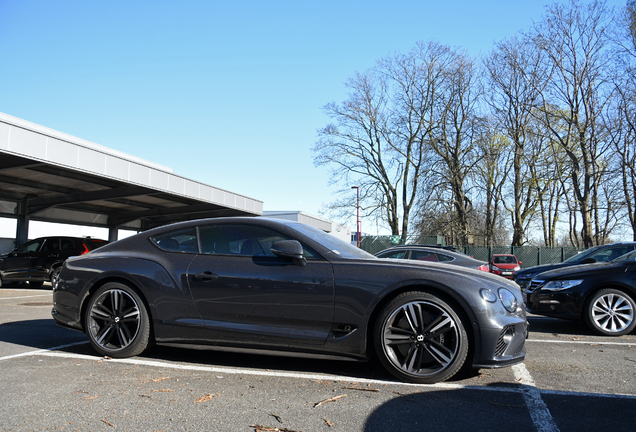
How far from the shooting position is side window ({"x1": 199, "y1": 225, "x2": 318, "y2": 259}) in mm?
4461

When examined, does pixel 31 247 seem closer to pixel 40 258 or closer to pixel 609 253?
pixel 40 258

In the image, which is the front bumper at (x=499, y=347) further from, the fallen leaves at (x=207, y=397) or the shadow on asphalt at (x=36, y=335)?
the shadow on asphalt at (x=36, y=335)

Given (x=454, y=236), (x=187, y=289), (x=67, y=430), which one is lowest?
(x=67, y=430)

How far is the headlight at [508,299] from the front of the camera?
3988mm

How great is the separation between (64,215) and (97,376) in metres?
25.3

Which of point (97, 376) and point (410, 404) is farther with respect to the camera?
point (97, 376)

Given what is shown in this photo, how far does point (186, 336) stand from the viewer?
14.6 ft

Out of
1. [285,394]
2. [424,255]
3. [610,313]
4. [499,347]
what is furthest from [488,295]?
[424,255]

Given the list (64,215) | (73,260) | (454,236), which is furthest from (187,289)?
(454,236)

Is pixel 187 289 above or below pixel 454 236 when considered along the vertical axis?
below

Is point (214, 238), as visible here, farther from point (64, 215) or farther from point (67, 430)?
point (64, 215)

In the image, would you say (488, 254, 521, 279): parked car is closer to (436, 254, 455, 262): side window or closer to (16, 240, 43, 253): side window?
(436, 254, 455, 262): side window

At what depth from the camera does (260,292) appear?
4211 mm

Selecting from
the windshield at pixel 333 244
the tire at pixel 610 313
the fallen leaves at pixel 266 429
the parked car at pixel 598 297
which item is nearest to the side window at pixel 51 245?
the windshield at pixel 333 244
